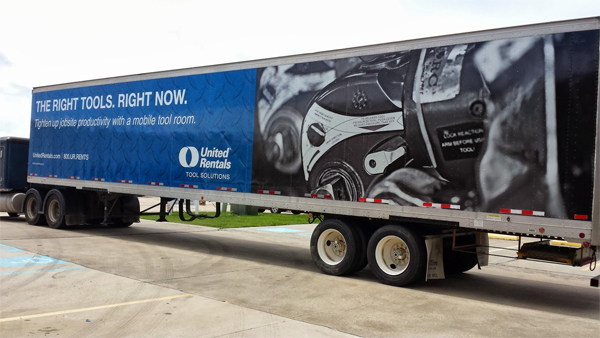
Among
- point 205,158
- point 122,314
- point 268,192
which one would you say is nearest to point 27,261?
point 205,158

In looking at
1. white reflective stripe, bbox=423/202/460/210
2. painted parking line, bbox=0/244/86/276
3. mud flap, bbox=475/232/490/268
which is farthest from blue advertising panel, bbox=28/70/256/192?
mud flap, bbox=475/232/490/268

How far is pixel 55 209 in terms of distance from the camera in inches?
667

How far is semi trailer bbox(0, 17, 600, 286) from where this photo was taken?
809cm

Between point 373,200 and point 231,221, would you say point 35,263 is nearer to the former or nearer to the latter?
point 373,200

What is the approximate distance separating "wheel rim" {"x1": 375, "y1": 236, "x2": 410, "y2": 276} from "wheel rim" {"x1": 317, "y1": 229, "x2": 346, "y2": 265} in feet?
3.09

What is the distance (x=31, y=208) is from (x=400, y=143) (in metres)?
13.4

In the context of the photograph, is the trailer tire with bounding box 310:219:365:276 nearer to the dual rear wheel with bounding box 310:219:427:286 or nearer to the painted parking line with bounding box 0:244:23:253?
the dual rear wheel with bounding box 310:219:427:286

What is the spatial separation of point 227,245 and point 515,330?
29.3ft

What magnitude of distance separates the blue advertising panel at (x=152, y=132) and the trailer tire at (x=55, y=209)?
25.5 inches

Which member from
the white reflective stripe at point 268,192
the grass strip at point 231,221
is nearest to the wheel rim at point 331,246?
the white reflective stripe at point 268,192

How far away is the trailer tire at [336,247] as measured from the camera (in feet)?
33.2

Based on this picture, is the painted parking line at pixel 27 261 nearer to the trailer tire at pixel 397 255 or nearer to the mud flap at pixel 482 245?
the trailer tire at pixel 397 255

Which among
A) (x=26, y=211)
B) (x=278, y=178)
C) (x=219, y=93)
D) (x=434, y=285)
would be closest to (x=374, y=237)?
(x=434, y=285)

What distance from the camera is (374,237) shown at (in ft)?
32.3
